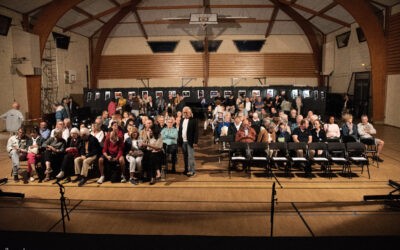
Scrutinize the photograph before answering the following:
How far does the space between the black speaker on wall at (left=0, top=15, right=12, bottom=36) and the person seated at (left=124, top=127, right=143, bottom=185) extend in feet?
34.0

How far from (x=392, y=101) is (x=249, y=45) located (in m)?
10.2

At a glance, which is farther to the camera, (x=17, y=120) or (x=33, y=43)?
(x=33, y=43)

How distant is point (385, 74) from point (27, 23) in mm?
18013

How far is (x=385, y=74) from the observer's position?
14711 mm

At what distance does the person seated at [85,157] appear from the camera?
6.69m

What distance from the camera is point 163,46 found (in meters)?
21.5

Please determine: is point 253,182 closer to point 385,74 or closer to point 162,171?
point 162,171

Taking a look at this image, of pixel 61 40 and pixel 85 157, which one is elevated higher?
pixel 61 40

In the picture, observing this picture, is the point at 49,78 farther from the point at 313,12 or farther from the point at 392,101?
the point at 392,101

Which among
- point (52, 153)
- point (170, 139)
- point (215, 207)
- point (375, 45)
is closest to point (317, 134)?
point (170, 139)

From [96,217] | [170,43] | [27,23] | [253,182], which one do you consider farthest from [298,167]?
[170,43]

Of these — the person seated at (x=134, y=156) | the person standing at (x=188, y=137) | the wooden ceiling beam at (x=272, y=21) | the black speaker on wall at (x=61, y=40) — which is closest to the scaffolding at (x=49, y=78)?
the black speaker on wall at (x=61, y=40)

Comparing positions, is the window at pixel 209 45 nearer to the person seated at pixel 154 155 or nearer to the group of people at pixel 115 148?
the group of people at pixel 115 148

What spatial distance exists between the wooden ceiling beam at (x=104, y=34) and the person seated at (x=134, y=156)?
13.9m
